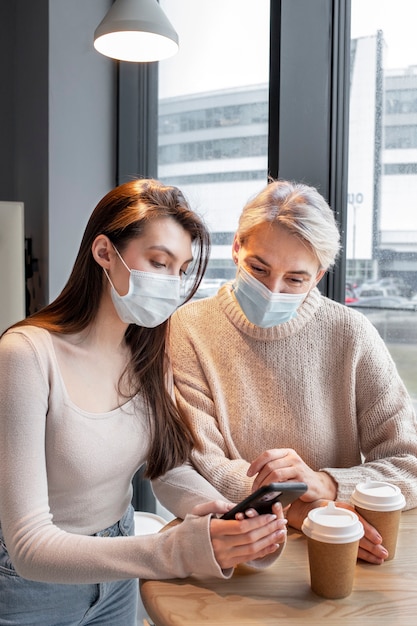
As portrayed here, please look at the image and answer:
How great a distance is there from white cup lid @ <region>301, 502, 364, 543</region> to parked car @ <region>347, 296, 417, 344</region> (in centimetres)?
103

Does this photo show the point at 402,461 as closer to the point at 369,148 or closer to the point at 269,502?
the point at 269,502

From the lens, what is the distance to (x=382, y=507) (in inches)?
44.6

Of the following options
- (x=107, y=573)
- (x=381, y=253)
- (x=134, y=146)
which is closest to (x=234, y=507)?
(x=107, y=573)

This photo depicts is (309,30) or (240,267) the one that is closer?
(240,267)

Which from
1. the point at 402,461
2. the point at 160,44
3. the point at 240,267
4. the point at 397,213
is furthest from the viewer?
the point at 160,44

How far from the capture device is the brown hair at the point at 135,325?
130 centimetres

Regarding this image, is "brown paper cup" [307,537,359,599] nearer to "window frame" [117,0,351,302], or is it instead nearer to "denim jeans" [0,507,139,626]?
"denim jeans" [0,507,139,626]

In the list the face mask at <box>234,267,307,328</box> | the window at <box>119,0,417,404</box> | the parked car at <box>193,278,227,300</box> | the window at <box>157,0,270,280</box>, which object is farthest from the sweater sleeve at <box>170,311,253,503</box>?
the parked car at <box>193,278,227,300</box>

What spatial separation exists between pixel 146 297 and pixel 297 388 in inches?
17.9

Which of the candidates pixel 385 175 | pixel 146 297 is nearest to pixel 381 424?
pixel 146 297

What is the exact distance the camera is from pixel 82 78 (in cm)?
301

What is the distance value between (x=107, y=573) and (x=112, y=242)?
2.02 ft

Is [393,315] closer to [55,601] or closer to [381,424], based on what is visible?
[381,424]

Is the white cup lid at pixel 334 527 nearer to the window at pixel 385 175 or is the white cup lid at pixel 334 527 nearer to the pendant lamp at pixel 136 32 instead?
the window at pixel 385 175
